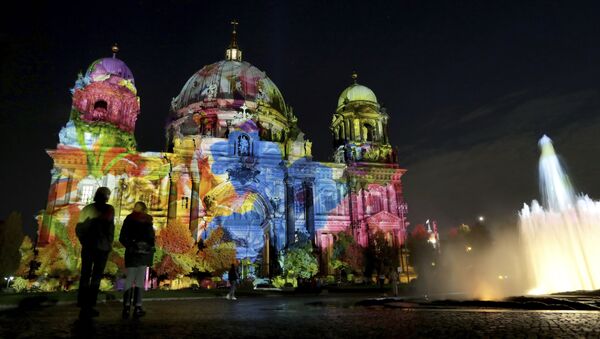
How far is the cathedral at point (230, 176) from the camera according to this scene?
142ft

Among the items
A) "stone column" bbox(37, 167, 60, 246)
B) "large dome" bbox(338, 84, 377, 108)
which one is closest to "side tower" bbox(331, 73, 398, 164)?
"large dome" bbox(338, 84, 377, 108)

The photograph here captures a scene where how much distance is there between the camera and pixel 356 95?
58.6 m

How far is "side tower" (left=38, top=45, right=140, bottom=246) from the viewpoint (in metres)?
41.0

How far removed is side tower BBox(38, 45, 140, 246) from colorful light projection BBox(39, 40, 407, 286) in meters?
0.11

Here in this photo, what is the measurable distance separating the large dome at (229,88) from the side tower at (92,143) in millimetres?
9675

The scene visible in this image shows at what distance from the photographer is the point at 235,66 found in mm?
64500

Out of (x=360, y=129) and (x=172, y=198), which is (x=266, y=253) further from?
(x=360, y=129)

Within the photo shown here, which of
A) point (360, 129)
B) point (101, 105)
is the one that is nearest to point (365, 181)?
point (360, 129)

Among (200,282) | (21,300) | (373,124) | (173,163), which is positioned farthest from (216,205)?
(21,300)

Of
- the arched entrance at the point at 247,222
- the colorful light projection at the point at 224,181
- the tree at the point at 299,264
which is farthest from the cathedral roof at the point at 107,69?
the tree at the point at 299,264

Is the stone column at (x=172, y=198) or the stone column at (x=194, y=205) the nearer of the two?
the stone column at (x=194, y=205)

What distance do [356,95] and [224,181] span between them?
79.0 feet

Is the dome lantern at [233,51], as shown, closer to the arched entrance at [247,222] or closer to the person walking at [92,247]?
the arched entrance at [247,222]

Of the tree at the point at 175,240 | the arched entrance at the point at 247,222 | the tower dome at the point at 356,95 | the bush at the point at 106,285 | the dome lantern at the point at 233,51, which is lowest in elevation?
the bush at the point at 106,285
